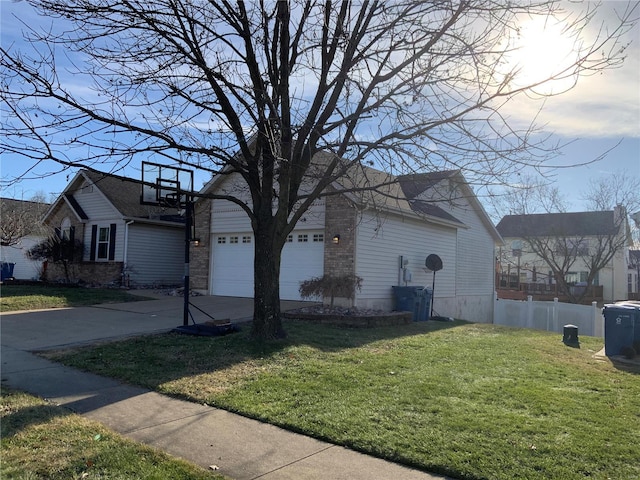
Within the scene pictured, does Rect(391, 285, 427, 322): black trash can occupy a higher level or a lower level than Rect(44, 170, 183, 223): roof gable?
lower

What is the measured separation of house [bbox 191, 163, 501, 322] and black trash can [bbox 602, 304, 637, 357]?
4.63 metres

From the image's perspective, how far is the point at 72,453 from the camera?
4.16 metres

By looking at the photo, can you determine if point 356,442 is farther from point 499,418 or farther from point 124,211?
point 124,211

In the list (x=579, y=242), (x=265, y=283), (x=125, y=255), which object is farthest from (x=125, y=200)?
(x=579, y=242)

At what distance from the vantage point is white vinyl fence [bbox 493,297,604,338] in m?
18.4

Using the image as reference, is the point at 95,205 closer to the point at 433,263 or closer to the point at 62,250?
the point at 62,250

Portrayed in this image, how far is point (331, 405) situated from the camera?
18.4 ft

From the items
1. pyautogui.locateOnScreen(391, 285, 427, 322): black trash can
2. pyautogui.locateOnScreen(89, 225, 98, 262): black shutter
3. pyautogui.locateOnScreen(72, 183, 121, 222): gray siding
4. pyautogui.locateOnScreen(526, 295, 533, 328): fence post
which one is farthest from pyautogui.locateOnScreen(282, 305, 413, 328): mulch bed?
pyautogui.locateOnScreen(89, 225, 98, 262): black shutter

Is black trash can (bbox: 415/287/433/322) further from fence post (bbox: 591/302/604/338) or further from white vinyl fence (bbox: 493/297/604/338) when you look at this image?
fence post (bbox: 591/302/604/338)

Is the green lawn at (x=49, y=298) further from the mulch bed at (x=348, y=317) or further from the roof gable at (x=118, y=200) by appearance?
the mulch bed at (x=348, y=317)

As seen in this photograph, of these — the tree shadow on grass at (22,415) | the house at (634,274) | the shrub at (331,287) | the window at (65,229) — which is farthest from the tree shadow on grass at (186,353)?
the house at (634,274)

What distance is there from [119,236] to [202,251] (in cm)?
586

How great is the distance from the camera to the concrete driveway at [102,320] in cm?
966

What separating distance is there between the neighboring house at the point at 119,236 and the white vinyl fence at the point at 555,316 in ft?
51.6
